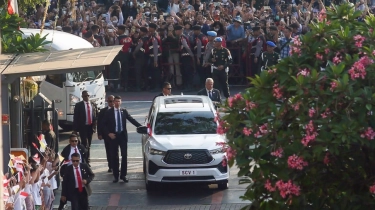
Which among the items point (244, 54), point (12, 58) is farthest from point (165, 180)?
point (244, 54)

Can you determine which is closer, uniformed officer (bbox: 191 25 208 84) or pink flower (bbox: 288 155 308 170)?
pink flower (bbox: 288 155 308 170)

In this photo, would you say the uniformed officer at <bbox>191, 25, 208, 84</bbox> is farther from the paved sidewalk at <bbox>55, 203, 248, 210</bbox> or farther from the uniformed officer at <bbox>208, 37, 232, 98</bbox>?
the paved sidewalk at <bbox>55, 203, 248, 210</bbox>

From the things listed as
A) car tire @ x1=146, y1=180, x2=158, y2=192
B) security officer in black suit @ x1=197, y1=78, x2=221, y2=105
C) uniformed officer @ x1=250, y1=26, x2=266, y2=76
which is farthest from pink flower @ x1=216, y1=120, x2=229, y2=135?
uniformed officer @ x1=250, y1=26, x2=266, y2=76

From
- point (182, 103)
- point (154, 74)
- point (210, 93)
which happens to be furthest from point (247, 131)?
point (154, 74)

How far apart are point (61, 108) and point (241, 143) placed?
13.7 m

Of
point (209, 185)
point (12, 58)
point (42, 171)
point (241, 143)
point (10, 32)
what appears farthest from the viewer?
point (209, 185)

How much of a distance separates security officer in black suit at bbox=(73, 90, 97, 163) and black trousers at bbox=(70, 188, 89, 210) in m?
3.91

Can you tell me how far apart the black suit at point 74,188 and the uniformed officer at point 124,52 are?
1378 centimetres

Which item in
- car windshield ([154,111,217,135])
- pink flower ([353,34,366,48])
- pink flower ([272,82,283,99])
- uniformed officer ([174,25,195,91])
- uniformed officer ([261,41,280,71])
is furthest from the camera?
uniformed officer ([174,25,195,91])

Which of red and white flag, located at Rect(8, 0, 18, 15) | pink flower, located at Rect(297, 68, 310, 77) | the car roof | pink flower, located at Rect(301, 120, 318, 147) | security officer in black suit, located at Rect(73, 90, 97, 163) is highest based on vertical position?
pink flower, located at Rect(297, 68, 310, 77)

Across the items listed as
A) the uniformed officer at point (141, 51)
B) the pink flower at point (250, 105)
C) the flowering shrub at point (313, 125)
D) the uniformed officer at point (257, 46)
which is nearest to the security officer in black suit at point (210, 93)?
the uniformed officer at point (257, 46)

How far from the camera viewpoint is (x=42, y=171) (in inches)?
485

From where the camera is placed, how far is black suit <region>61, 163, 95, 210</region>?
13594mm

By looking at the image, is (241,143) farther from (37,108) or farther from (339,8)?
(37,108)
